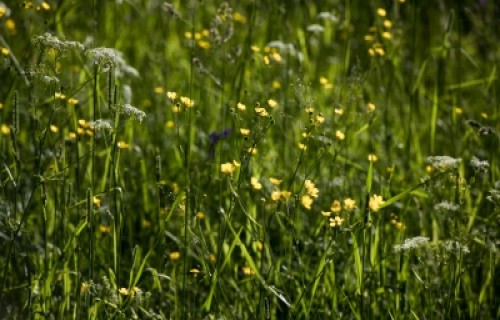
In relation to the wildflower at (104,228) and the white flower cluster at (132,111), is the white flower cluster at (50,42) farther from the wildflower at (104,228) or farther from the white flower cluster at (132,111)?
the wildflower at (104,228)

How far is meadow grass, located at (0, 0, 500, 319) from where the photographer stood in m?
2.02

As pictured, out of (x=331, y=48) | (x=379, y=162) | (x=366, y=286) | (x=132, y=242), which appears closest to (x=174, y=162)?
(x=132, y=242)

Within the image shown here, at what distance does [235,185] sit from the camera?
7.55ft

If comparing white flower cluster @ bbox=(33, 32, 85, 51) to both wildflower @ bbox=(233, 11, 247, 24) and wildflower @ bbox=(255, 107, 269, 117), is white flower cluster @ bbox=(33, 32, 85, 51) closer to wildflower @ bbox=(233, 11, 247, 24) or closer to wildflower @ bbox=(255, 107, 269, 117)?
wildflower @ bbox=(255, 107, 269, 117)

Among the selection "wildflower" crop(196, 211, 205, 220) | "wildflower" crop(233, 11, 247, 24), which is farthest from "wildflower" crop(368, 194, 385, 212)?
"wildflower" crop(233, 11, 247, 24)

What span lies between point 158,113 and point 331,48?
134cm

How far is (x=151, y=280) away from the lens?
7.97ft

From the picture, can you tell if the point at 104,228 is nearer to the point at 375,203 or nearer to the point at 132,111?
the point at 132,111

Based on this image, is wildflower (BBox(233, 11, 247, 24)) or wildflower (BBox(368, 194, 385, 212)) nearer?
wildflower (BBox(368, 194, 385, 212))

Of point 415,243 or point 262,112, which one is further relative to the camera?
point 262,112

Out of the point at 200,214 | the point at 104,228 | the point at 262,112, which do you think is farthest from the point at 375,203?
the point at 104,228

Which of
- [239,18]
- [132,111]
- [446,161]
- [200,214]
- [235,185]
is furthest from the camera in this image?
[239,18]

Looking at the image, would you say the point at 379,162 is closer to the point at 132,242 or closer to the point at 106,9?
the point at 132,242

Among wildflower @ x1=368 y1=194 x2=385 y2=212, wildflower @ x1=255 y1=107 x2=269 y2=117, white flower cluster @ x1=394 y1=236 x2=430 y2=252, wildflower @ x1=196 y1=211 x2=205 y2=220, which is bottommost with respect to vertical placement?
white flower cluster @ x1=394 y1=236 x2=430 y2=252
